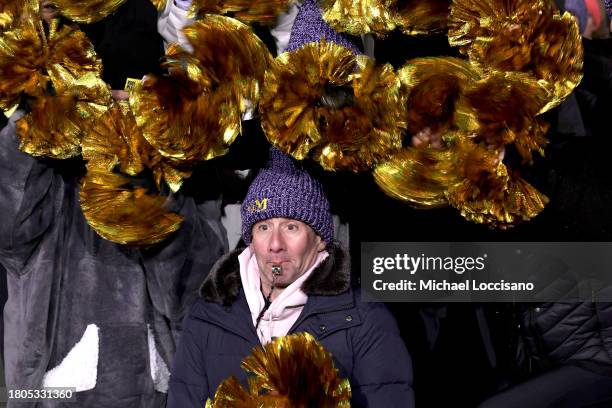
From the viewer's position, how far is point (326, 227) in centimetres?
233

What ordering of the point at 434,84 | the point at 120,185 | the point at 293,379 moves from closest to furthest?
the point at 293,379
the point at 434,84
the point at 120,185

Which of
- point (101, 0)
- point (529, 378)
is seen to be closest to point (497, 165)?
point (529, 378)

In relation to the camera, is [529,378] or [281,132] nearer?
[281,132]

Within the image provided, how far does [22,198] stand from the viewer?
8.29ft

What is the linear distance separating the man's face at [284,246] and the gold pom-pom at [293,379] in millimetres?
209

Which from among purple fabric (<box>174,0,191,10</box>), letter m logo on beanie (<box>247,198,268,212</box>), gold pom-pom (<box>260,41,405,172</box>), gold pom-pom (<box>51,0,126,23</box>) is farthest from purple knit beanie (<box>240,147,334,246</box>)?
gold pom-pom (<box>51,0,126,23</box>)

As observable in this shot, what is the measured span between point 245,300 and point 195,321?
0.12 m

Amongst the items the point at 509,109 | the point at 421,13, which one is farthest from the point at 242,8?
the point at 509,109

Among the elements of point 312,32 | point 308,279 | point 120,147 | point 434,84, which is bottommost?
point 308,279

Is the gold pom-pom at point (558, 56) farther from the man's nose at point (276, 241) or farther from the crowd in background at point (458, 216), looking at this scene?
the man's nose at point (276, 241)

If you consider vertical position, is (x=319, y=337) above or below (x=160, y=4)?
below

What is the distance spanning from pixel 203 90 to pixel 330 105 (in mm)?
258

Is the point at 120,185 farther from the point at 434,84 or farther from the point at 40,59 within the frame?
the point at 434,84

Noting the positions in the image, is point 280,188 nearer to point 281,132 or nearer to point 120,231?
point 281,132
